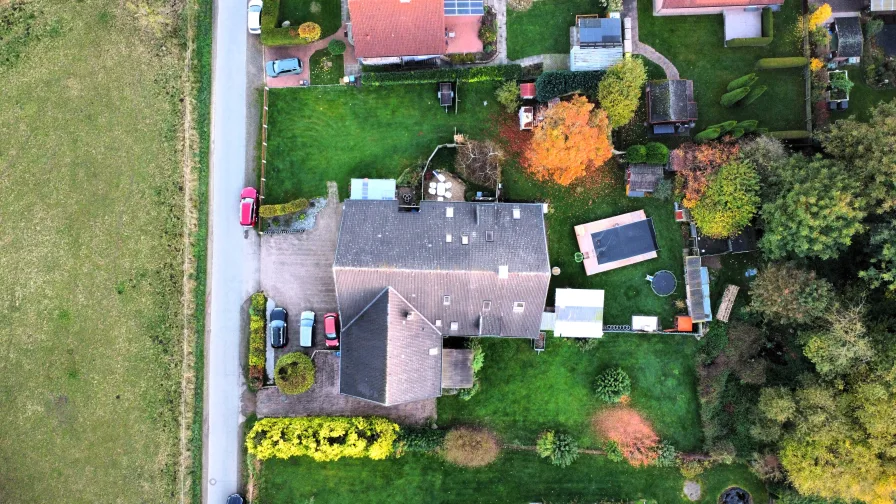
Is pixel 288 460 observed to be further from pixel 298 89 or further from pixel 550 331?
pixel 298 89

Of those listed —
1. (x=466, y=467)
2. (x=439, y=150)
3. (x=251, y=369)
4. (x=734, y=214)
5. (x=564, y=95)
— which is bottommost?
(x=466, y=467)

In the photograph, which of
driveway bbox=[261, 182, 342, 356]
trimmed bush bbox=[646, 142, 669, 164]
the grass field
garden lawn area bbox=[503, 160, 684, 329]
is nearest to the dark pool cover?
Answer: garden lawn area bbox=[503, 160, 684, 329]

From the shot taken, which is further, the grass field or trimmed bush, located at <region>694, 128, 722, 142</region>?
the grass field

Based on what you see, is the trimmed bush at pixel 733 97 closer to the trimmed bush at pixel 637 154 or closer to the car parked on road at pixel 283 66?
the trimmed bush at pixel 637 154

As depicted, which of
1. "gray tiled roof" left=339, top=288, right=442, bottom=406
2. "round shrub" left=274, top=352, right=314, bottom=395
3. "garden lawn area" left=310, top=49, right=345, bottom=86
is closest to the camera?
"gray tiled roof" left=339, top=288, right=442, bottom=406

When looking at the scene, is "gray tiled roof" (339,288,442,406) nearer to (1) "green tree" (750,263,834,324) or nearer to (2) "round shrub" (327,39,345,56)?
(2) "round shrub" (327,39,345,56)

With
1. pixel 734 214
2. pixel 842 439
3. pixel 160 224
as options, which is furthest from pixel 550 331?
pixel 160 224

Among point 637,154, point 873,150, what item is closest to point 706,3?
point 637,154
